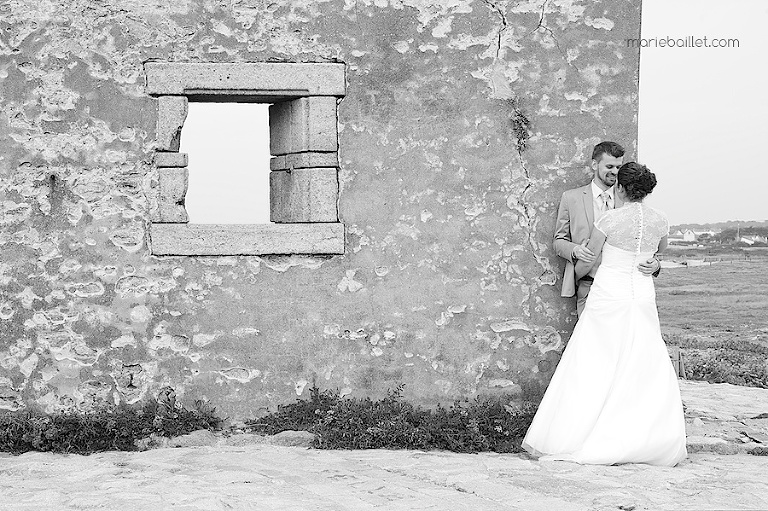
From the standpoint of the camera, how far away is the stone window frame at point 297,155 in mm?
6480

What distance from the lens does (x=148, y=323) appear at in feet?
21.3

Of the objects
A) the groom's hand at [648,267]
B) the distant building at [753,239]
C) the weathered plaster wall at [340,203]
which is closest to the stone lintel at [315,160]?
the weathered plaster wall at [340,203]

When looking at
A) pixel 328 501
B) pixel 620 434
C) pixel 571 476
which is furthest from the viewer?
pixel 620 434

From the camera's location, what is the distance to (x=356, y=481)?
5391 mm

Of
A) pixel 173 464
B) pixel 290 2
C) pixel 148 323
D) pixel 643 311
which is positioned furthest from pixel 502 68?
pixel 173 464

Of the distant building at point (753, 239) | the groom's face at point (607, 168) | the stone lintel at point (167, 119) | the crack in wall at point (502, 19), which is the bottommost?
the distant building at point (753, 239)

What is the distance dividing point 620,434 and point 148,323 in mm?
3055

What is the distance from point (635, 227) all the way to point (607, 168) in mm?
622

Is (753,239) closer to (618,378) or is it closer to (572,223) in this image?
(572,223)

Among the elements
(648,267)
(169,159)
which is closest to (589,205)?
(648,267)

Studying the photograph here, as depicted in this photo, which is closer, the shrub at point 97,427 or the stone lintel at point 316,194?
the shrub at point 97,427

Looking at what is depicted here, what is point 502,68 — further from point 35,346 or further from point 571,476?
point 35,346

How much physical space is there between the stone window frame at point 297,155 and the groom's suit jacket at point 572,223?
145cm

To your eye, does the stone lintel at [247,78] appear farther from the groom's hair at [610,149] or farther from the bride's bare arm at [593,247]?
the bride's bare arm at [593,247]
